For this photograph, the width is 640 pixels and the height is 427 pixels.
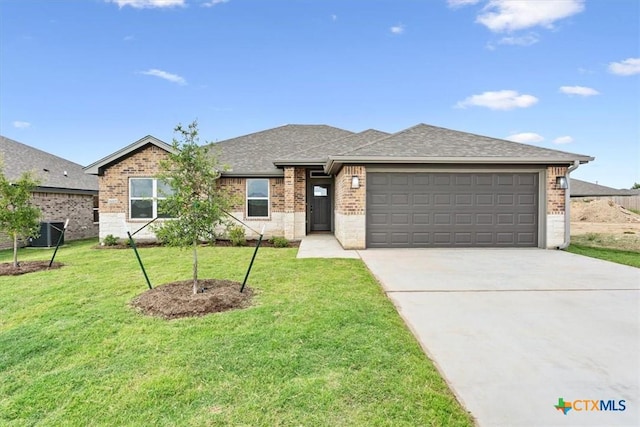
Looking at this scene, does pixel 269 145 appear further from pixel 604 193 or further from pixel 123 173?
pixel 604 193

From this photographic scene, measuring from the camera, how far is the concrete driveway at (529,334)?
2590mm

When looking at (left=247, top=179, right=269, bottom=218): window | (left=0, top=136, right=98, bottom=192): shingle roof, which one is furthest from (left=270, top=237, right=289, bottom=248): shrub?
(left=0, top=136, right=98, bottom=192): shingle roof

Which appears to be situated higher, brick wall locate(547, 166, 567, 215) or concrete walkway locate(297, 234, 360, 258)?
brick wall locate(547, 166, 567, 215)

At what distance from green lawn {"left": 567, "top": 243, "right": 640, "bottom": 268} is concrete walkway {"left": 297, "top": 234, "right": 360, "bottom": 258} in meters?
6.77

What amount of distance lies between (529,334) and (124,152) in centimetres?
1353

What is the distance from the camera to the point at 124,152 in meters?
12.5

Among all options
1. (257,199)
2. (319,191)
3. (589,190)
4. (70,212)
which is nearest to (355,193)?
(257,199)

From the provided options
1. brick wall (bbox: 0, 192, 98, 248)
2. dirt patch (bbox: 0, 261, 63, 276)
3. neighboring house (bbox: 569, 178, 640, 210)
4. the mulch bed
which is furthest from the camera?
neighboring house (bbox: 569, 178, 640, 210)

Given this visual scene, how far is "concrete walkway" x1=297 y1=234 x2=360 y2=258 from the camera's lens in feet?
30.6

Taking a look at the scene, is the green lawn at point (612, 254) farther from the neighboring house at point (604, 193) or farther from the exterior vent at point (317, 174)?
the neighboring house at point (604, 193)

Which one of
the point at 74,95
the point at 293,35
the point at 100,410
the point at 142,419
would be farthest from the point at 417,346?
the point at 74,95

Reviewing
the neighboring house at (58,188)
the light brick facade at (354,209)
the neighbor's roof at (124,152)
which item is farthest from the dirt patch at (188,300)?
the neighboring house at (58,188)

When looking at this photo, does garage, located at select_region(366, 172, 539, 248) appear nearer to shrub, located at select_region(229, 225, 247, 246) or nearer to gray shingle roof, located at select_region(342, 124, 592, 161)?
gray shingle roof, located at select_region(342, 124, 592, 161)

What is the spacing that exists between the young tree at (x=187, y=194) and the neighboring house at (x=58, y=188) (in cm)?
1169
